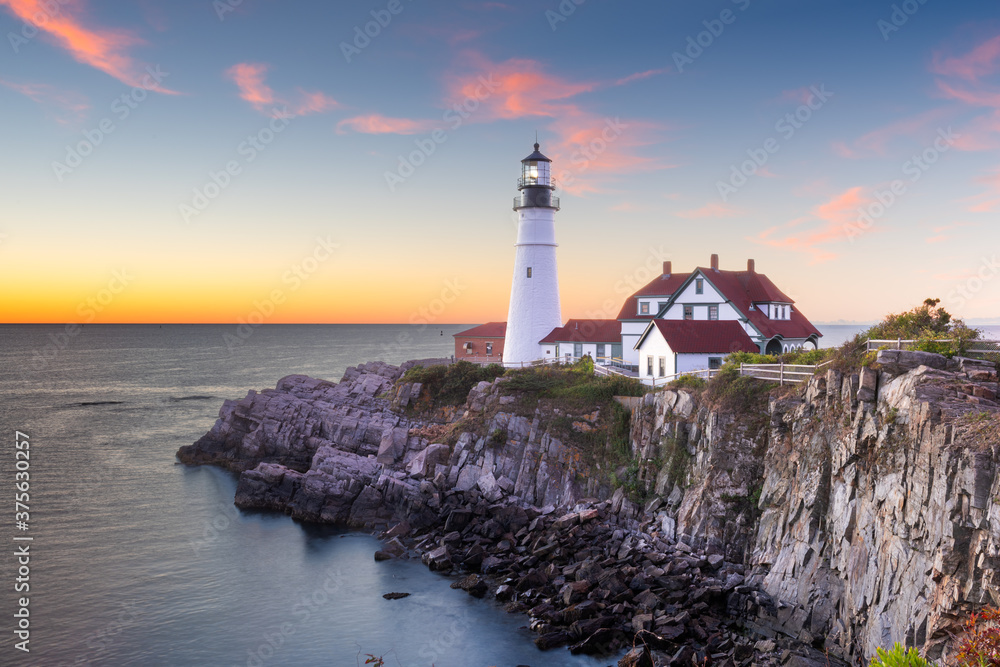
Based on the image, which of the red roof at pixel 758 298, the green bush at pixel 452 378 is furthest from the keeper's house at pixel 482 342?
the red roof at pixel 758 298

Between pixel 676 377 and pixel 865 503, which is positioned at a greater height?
pixel 676 377

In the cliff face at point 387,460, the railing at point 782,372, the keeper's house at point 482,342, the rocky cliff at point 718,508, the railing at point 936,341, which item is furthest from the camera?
the keeper's house at point 482,342

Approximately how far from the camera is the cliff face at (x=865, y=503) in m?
13.8

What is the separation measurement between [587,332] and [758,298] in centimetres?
1051

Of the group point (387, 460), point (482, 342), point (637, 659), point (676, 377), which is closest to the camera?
point (637, 659)

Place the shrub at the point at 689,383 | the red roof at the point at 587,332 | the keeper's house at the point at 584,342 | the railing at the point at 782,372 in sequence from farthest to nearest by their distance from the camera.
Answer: the red roof at the point at 587,332 < the keeper's house at the point at 584,342 < the shrub at the point at 689,383 < the railing at the point at 782,372

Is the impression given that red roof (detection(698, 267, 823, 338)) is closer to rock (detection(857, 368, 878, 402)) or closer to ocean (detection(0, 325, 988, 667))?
rock (detection(857, 368, 878, 402))

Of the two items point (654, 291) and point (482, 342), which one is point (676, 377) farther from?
point (482, 342)

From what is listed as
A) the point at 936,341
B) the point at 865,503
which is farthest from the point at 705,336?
the point at 865,503

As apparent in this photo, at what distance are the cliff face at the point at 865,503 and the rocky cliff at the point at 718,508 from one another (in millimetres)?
46

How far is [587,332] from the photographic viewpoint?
4344 centimetres

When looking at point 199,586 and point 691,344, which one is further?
point 691,344

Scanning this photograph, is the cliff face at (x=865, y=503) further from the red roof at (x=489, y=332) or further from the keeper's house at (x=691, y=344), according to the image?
the red roof at (x=489, y=332)

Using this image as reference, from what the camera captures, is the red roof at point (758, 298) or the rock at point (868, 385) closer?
the rock at point (868, 385)
